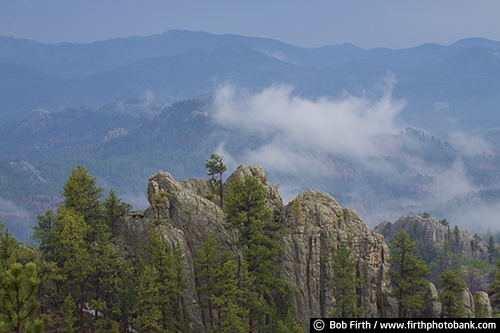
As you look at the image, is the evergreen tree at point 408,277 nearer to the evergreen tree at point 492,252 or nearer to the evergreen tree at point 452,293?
the evergreen tree at point 452,293

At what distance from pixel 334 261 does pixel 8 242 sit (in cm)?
3306

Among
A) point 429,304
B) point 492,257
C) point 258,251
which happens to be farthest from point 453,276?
point 492,257

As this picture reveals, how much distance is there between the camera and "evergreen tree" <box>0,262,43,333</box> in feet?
92.9

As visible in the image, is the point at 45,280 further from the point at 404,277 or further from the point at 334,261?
the point at 404,277

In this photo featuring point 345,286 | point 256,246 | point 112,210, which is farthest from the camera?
point 112,210

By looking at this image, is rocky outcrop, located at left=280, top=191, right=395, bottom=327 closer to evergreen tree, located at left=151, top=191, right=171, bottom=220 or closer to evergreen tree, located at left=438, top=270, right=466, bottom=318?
evergreen tree, located at left=438, top=270, right=466, bottom=318

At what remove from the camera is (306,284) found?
56.7 meters

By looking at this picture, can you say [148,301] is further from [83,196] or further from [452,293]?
[452,293]

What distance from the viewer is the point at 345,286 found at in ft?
164

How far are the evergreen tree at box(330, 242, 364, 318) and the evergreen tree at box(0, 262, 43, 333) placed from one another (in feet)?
95.6

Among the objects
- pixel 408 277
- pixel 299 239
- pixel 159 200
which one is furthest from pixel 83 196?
pixel 408 277

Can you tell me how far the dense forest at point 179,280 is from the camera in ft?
161

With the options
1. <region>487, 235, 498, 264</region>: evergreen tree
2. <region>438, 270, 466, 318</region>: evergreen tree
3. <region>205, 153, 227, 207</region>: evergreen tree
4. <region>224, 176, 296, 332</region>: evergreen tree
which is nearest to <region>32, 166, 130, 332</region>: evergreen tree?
<region>224, 176, 296, 332</region>: evergreen tree

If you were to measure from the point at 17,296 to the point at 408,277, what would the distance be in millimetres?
36833
